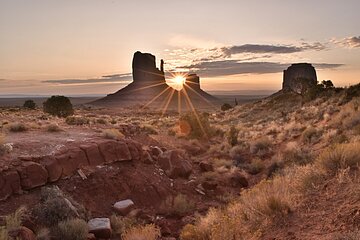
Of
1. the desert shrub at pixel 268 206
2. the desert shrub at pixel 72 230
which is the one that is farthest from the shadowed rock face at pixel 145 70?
the desert shrub at pixel 268 206

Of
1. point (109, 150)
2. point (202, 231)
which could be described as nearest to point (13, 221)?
point (202, 231)

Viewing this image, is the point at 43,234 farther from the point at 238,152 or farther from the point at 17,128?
the point at 238,152

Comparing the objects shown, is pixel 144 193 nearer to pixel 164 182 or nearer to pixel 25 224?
pixel 164 182

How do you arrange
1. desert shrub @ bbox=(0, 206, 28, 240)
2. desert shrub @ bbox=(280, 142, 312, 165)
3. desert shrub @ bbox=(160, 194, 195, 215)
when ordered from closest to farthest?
desert shrub @ bbox=(0, 206, 28, 240)
desert shrub @ bbox=(160, 194, 195, 215)
desert shrub @ bbox=(280, 142, 312, 165)

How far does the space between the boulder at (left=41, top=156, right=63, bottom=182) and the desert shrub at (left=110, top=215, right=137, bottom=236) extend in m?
2.30

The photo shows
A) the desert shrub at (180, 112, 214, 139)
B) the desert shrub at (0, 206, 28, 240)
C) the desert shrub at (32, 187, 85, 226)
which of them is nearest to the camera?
the desert shrub at (0, 206, 28, 240)

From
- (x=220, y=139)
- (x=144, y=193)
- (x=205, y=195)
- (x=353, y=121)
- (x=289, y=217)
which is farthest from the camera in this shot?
(x=220, y=139)

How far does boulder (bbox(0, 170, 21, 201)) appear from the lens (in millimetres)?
9086

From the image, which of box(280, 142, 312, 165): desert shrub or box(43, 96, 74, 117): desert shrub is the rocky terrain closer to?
box(280, 142, 312, 165): desert shrub

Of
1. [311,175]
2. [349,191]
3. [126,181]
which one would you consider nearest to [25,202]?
[126,181]

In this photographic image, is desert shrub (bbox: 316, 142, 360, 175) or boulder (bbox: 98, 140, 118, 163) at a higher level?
desert shrub (bbox: 316, 142, 360, 175)

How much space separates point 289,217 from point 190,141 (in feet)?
53.9

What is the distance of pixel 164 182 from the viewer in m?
13.3

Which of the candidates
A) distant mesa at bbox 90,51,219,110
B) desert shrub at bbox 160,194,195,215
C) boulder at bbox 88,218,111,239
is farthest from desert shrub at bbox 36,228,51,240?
distant mesa at bbox 90,51,219,110
